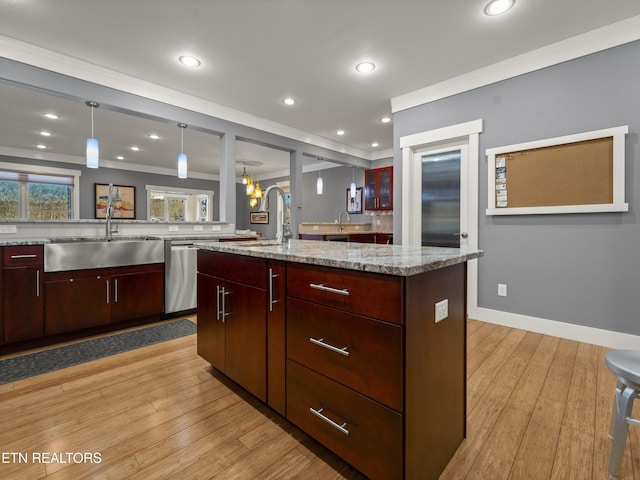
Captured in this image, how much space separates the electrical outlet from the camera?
1.17m

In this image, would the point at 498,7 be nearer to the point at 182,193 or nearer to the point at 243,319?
the point at 243,319

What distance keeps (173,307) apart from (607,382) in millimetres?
3685

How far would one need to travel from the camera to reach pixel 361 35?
273cm

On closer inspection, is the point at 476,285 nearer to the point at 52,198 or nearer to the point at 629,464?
the point at 629,464

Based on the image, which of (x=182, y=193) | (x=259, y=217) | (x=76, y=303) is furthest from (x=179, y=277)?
(x=259, y=217)

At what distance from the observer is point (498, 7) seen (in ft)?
7.68

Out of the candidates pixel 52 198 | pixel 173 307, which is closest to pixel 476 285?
pixel 173 307

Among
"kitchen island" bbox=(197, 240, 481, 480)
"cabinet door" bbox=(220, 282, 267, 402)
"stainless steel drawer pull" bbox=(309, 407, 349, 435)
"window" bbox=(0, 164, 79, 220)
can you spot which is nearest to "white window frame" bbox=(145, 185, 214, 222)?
"window" bbox=(0, 164, 79, 220)

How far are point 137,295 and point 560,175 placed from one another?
13.5 feet

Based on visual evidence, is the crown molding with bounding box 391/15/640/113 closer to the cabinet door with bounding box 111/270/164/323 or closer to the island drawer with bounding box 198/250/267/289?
the island drawer with bounding box 198/250/267/289

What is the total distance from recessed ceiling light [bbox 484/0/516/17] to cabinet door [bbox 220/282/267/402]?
2.68 metres

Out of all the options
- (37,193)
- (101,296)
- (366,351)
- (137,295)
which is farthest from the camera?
(37,193)

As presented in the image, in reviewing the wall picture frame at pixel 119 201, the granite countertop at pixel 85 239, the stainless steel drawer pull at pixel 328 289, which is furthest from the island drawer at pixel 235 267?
the wall picture frame at pixel 119 201

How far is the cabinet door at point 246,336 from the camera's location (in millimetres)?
1584
